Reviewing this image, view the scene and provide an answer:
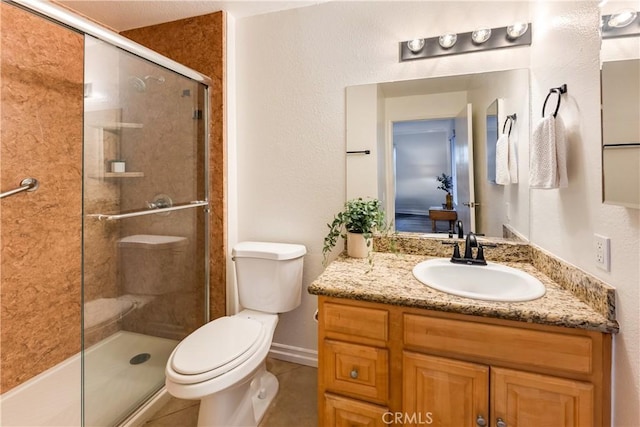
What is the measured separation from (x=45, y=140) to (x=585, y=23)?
264cm

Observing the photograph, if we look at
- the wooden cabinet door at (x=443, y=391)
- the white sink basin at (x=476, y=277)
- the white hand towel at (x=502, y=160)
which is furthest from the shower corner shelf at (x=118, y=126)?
the white hand towel at (x=502, y=160)

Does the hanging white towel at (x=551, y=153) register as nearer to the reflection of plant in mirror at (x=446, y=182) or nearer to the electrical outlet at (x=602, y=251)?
the electrical outlet at (x=602, y=251)

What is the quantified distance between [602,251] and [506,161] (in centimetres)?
75

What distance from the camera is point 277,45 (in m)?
1.93

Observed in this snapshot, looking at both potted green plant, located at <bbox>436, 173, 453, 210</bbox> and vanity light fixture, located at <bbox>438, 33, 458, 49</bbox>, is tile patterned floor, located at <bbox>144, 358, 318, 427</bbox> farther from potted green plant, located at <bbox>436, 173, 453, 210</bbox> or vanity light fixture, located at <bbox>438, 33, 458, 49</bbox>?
vanity light fixture, located at <bbox>438, 33, 458, 49</bbox>

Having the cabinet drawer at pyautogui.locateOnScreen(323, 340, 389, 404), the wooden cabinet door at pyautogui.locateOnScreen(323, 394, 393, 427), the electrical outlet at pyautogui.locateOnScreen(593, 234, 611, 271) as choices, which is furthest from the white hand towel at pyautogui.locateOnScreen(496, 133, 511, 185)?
the wooden cabinet door at pyautogui.locateOnScreen(323, 394, 393, 427)

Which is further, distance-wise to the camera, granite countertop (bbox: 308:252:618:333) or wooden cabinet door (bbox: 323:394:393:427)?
wooden cabinet door (bbox: 323:394:393:427)

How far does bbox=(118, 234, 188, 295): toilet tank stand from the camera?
6.21ft

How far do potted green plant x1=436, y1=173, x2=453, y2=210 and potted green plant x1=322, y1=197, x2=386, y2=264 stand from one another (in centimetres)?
36

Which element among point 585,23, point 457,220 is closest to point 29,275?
point 457,220

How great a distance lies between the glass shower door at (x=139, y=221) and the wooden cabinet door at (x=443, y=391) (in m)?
1.46

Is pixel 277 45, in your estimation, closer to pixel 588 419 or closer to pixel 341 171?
pixel 341 171

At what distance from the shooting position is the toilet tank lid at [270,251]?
5.49 feet

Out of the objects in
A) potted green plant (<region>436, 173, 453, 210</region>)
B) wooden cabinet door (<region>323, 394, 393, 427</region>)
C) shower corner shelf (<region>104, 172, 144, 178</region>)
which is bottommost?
wooden cabinet door (<region>323, 394, 393, 427</region>)
